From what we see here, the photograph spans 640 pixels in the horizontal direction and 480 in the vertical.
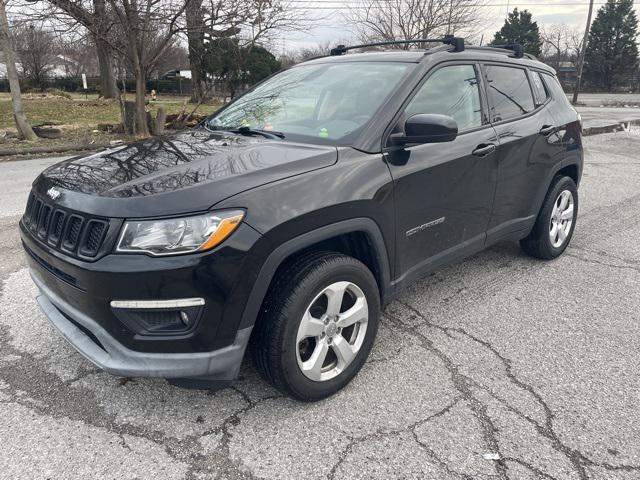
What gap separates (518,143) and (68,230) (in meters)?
3.03

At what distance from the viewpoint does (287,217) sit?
2283 millimetres

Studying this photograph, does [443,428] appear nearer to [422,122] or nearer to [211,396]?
[211,396]

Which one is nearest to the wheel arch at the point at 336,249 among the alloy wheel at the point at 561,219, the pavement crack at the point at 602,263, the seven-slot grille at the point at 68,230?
the seven-slot grille at the point at 68,230

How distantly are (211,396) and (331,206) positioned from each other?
1.18 meters

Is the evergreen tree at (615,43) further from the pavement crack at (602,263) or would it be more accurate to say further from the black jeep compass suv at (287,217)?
the black jeep compass suv at (287,217)

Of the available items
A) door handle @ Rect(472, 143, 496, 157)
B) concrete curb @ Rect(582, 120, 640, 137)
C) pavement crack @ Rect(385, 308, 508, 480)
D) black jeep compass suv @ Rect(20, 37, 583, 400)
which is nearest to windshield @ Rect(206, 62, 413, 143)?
black jeep compass suv @ Rect(20, 37, 583, 400)

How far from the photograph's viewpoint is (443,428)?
2.42 metres

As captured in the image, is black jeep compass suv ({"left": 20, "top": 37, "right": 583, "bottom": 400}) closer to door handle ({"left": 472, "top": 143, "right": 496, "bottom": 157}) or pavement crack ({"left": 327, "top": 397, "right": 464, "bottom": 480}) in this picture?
door handle ({"left": 472, "top": 143, "right": 496, "bottom": 157})

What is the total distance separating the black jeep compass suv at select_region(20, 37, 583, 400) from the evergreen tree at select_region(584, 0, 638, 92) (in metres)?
49.7

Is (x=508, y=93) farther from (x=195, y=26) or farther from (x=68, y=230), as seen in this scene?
(x=195, y=26)

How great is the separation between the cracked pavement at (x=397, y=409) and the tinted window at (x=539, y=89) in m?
1.65

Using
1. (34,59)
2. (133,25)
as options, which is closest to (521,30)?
(34,59)

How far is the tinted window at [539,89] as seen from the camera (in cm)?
417

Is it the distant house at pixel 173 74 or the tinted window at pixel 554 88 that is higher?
the distant house at pixel 173 74
